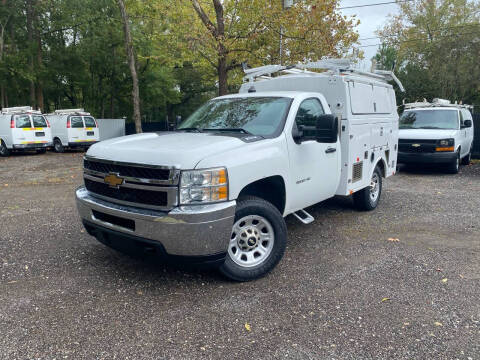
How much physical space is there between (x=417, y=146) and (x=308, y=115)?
24.4 ft

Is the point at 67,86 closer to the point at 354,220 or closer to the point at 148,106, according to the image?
the point at 148,106

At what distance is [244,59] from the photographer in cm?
1479

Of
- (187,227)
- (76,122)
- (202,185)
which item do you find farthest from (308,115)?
(76,122)

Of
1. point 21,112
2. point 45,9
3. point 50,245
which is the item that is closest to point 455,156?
point 50,245

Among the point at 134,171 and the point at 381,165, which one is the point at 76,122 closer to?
the point at 381,165

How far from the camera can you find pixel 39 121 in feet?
59.2

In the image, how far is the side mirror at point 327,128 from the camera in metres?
4.24

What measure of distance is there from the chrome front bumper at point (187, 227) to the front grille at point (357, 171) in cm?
284

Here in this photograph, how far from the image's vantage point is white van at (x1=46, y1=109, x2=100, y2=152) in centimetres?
1914

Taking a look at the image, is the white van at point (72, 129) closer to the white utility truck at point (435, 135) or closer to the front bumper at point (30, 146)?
the front bumper at point (30, 146)

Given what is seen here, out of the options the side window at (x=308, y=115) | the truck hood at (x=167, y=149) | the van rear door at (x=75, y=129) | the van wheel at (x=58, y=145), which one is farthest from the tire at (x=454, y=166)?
the van wheel at (x=58, y=145)

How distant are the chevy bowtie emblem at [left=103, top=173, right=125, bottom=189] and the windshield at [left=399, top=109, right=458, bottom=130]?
10.5 meters

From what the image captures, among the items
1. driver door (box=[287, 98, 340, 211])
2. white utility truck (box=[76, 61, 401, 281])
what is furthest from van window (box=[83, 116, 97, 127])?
driver door (box=[287, 98, 340, 211])

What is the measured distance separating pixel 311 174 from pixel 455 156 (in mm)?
8070
